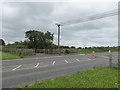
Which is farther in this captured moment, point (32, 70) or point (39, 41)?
point (39, 41)

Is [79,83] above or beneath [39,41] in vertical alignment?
beneath

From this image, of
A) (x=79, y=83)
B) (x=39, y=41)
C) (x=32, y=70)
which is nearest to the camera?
(x=79, y=83)

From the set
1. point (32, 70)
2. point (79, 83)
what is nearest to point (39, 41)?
point (32, 70)

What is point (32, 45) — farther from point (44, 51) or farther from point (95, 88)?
point (95, 88)

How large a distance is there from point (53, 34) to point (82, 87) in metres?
47.8

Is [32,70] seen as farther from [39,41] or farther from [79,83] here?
[39,41]

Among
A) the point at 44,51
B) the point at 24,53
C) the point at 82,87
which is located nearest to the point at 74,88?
the point at 82,87

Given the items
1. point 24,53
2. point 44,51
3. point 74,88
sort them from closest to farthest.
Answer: point 74,88
point 24,53
point 44,51

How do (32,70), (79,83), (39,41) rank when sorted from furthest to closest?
(39,41), (32,70), (79,83)

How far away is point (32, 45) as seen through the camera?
5169cm

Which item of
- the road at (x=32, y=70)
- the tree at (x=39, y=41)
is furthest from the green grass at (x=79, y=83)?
the tree at (x=39, y=41)

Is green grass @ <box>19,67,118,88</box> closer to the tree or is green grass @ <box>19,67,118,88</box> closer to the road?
the road

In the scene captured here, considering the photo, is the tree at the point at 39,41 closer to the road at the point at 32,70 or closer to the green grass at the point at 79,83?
the road at the point at 32,70

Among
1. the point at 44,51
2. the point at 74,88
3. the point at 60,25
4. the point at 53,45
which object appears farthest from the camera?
the point at 53,45
